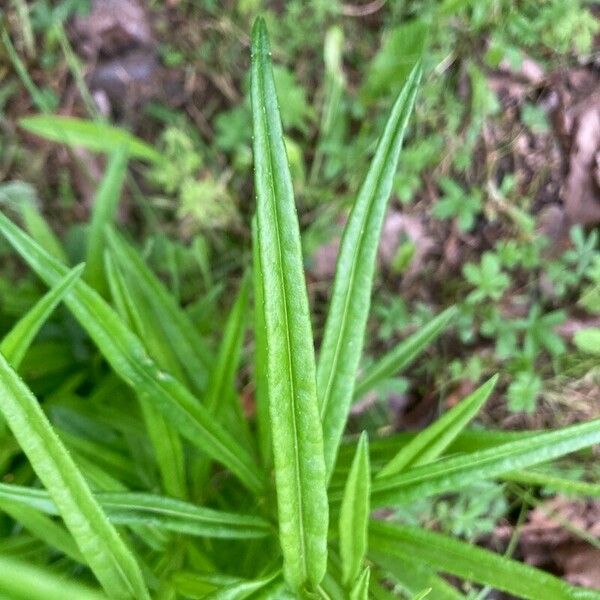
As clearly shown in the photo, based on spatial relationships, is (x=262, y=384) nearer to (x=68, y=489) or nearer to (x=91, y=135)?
(x=68, y=489)

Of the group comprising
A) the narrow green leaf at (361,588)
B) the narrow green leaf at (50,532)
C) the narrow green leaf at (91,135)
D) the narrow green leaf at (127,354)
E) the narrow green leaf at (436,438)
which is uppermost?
the narrow green leaf at (91,135)

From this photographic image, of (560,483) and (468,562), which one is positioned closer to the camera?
(468,562)

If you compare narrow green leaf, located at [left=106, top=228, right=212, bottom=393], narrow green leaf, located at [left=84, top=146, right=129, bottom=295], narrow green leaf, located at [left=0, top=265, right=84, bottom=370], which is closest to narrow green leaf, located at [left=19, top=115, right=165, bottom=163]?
narrow green leaf, located at [left=84, top=146, right=129, bottom=295]

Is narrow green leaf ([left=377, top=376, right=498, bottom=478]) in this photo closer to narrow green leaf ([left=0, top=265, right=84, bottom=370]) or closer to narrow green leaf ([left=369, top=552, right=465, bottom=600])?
narrow green leaf ([left=369, top=552, right=465, bottom=600])

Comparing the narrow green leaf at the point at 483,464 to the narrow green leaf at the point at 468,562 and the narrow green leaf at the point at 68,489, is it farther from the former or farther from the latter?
the narrow green leaf at the point at 68,489

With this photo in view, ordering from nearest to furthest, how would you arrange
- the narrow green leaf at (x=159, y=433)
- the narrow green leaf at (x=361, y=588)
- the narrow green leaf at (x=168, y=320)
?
1. the narrow green leaf at (x=361, y=588)
2. the narrow green leaf at (x=159, y=433)
3. the narrow green leaf at (x=168, y=320)

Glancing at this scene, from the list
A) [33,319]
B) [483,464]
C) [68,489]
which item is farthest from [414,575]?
[33,319]

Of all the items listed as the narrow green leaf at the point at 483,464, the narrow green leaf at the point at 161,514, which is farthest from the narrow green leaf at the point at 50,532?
the narrow green leaf at the point at 483,464
